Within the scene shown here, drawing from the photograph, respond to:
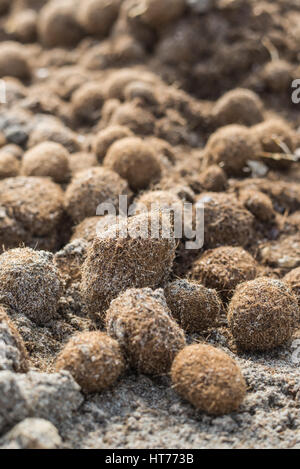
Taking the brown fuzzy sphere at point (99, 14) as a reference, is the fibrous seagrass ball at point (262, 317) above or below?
below

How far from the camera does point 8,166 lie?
5.96 meters

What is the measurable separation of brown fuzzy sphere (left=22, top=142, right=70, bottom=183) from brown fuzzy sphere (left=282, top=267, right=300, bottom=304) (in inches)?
105

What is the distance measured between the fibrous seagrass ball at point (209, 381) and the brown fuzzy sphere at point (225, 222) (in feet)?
5.82

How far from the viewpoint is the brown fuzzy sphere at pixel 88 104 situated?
7.39 metres

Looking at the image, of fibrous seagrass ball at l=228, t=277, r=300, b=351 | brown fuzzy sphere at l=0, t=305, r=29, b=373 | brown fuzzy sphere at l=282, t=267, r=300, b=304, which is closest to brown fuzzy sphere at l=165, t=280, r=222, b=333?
fibrous seagrass ball at l=228, t=277, r=300, b=351

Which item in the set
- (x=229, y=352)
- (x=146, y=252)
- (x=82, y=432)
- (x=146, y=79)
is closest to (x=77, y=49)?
(x=146, y=79)

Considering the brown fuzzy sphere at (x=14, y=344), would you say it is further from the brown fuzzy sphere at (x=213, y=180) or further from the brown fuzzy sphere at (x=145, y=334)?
the brown fuzzy sphere at (x=213, y=180)

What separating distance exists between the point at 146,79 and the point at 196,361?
505cm

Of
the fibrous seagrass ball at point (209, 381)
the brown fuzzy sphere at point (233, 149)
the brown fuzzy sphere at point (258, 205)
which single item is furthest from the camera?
the brown fuzzy sphere at point (233, 149)

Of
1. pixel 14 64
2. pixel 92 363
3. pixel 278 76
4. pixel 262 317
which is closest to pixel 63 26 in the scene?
pixel 14 64

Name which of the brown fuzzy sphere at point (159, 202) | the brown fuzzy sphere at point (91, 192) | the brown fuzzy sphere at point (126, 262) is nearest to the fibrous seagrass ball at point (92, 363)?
the brown fuzzy sphere at point (126, 262)

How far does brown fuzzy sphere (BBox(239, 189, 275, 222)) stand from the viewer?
5570 millimetres

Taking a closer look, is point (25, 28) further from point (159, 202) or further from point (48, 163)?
point (159, 202)
